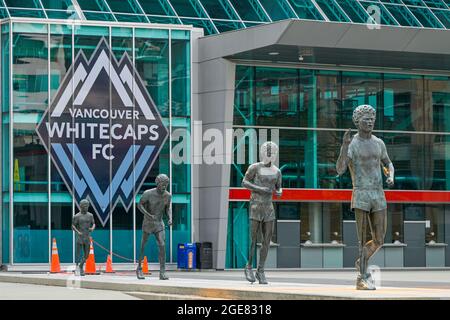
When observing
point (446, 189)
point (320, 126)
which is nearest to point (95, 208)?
point (320, 126)

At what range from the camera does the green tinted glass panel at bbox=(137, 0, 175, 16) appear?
130 ft

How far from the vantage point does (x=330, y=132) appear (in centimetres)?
4012

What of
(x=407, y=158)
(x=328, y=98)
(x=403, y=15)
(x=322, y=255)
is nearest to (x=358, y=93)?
(x=328, y=98)

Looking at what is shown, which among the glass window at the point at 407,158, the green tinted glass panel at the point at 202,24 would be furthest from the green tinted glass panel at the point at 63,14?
the glass window at the point at 407,158

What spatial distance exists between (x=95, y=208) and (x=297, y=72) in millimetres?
7749

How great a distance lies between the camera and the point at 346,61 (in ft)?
130

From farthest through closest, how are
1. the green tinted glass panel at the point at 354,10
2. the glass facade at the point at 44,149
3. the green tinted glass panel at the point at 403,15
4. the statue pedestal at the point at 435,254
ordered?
1. the green tinted glass panel at the point at 403,15
2. the statue pedestal at the point at 435,254
3. the green tinted glass panel at the point at 354,10
4. the glass facade at the point at 44,149

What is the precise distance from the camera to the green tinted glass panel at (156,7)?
3950 centimetres

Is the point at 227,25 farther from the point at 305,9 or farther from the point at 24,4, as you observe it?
the point at 24,4

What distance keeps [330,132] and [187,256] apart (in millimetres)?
6189

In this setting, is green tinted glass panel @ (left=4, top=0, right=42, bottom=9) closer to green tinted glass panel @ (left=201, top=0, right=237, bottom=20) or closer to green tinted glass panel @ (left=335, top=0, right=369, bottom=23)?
green tinted glass panel @ (left=201, top=0, right=237, bottom=20)

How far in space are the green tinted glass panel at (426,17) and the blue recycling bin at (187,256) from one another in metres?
11.1

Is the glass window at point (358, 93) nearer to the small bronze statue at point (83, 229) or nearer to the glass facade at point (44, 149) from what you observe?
the glass facade at point (44, 149)

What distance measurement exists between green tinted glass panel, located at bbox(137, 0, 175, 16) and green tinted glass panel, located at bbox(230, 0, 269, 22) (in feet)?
7.04
